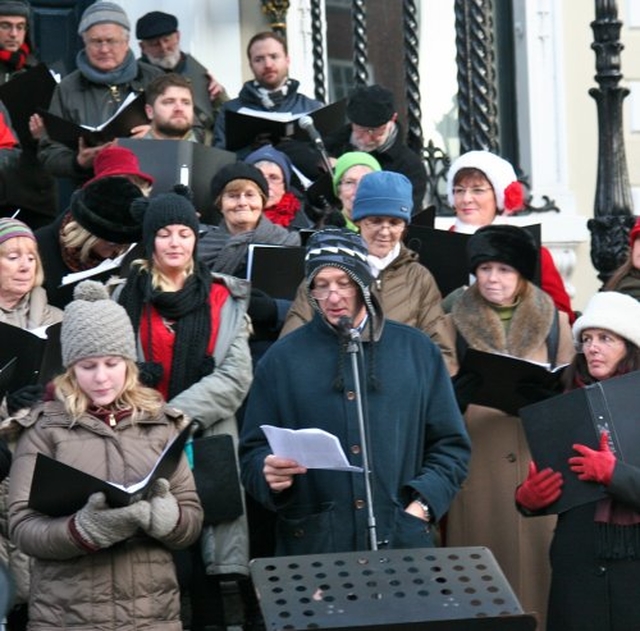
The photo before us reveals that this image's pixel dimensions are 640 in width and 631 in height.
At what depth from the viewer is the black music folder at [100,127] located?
407 inches

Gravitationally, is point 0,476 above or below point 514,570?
above

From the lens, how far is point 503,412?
8805 millimetres

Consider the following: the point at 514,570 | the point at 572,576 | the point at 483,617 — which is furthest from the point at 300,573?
the point at 514,570

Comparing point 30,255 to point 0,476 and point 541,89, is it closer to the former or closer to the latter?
point 0,476

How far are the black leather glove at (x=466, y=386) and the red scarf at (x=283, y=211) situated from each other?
1949 millimetres

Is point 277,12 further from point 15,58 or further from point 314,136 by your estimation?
point 314,136

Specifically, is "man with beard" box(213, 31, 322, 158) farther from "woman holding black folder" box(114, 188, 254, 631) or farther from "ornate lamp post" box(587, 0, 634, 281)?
"woman holding black folder" box(114, 188, 254, 631)

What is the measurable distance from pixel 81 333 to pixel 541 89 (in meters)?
7.33

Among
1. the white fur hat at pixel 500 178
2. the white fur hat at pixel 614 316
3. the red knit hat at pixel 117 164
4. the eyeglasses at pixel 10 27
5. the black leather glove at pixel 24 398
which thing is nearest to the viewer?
the black leather glove at pixel 24 398

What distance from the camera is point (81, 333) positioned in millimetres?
7586

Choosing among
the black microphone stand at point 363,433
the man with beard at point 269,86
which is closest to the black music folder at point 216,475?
the black microphone stand at point 363,433

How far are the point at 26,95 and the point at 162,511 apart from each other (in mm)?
3932

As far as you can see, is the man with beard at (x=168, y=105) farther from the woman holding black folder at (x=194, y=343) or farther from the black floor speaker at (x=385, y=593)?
the black floor speaker at (x=385, y=593)

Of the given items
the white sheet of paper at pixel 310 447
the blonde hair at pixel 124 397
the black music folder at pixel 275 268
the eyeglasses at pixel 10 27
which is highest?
the eyeglasses at pixel 10 27
